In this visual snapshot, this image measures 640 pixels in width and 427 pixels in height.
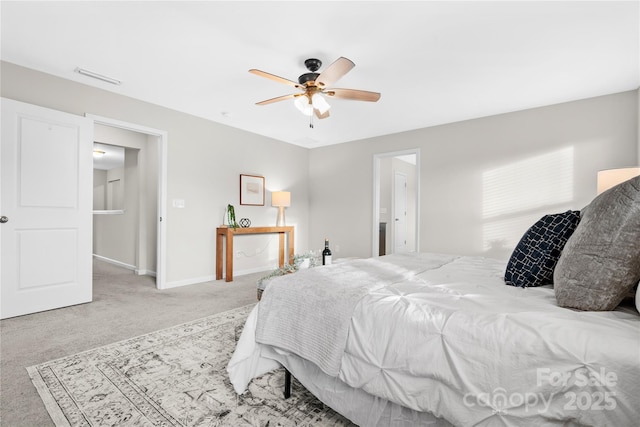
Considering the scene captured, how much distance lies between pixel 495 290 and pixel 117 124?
4244mm

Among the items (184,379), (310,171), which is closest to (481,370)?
(184,379)

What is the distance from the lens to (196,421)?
147 cm

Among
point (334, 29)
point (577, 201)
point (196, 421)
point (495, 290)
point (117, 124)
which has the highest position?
point (334, 29)

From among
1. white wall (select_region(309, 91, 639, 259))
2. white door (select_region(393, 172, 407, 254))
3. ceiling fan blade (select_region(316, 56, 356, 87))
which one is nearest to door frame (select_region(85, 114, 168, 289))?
ceiling fan blade (select_region(316, 56, 356, 87))

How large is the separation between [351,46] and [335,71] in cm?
37

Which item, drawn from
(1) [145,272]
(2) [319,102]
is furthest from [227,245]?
(2) [319,102]

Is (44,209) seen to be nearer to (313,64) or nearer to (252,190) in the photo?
(252,190)

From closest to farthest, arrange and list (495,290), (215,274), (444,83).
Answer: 1. (495,290)
2. (444,83)
3. (215,274)

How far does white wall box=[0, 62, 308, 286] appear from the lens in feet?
10.5

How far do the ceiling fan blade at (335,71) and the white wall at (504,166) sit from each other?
9.05ft

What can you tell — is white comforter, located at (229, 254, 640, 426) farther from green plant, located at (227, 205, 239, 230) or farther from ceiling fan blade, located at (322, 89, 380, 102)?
green plant, located at (227, 205, 239, 230)

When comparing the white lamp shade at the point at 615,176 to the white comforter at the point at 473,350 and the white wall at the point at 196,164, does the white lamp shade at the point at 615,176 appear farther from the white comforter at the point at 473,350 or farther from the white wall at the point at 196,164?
the white wall at the point at 196,164

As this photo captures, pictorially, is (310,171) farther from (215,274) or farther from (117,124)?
(117,124)

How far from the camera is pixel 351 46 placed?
8.39ft
